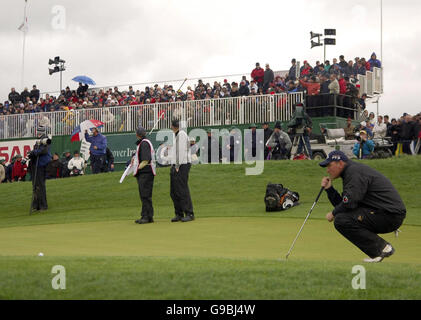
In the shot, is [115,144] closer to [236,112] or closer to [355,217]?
[236,112]

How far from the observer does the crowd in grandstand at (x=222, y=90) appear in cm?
3291

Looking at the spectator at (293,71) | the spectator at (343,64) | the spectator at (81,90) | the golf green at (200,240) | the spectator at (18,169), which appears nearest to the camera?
the golf green at (200,240)

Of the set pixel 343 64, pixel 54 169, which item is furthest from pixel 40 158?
pixel 343 64

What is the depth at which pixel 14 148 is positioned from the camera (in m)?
40.7

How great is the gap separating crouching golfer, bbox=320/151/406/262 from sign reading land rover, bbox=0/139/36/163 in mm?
32095

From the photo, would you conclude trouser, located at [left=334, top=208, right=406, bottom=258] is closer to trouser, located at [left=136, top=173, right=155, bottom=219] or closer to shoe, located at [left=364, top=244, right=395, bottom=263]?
shoe, located at [left=364, top=244, right=395, bottom=263]

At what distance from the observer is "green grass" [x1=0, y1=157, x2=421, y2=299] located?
7246 mm

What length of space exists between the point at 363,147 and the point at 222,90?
11.8 m

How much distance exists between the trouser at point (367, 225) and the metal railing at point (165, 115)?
78.0 ft

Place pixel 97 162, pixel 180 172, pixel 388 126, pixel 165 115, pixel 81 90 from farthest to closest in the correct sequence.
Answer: pixel 81 90 < pixel 165 115 < pixel 97 162 < pixel 388 126 < pixel 180 172

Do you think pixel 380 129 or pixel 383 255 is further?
pixel 380 129

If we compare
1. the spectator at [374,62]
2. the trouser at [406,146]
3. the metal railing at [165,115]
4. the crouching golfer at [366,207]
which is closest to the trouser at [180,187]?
the crouching golfer at [366,207]

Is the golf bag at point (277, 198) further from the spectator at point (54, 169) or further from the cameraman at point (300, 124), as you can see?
the spectator at point (54, 169)

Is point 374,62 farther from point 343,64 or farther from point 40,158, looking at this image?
point 40,158
